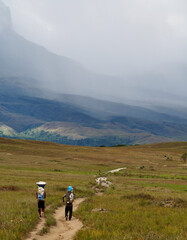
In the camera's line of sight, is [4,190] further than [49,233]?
Yes

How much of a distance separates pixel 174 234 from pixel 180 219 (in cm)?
470

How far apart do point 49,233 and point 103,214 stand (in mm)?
5316

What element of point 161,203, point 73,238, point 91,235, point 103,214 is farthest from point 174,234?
point 161,203

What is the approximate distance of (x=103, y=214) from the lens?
2130 cm

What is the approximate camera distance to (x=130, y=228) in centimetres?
1722

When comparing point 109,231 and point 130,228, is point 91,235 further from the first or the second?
point 130,228

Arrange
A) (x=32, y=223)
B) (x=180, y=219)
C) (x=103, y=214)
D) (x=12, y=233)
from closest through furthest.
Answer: (x=12, y=233), (x=32, y=223), (x=180, y=219), (x=103, y=214)

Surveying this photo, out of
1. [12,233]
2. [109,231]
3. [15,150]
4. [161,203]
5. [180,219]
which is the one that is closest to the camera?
[12,233]

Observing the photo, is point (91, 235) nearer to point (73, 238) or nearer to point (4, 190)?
point (73, 238)

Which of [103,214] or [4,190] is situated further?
[4,190]

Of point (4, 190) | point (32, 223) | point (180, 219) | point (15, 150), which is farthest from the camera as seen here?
point (15, 150)

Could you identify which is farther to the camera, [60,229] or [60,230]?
[60,229]

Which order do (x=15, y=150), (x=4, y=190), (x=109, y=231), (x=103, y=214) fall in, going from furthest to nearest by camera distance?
1. (x=15, y=150)
2. (x=4, y=190)
3. (x=103, y=214)
4. (x=109, y=231)

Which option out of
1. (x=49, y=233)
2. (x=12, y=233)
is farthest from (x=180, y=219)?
(x=12, y=233)
